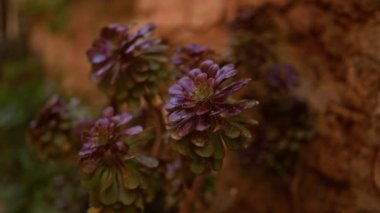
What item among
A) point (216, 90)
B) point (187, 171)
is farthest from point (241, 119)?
point (187, 171)

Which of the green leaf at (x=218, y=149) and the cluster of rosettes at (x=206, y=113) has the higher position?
the cluster of rosettes at (x=206, y=113)

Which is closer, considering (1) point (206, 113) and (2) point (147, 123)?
(1) point (206, 113)

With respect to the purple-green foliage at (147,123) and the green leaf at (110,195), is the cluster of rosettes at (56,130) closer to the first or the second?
the purple-green foliage at (147,123)

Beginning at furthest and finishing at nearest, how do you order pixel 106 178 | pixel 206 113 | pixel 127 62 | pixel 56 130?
pixel 56 130, pixel 127 62, pixel 106 178, pixel 206 113

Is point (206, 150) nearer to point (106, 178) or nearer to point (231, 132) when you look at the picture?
point (231, 132)

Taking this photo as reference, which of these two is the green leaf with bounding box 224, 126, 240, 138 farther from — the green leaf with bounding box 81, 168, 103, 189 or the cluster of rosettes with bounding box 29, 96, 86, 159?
the cluster of rosettes with bounding box 29, 96, 86, 159

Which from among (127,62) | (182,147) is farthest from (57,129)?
(182,147)

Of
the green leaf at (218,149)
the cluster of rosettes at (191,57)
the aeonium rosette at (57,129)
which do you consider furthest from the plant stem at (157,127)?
the green leaf at (218,149)
